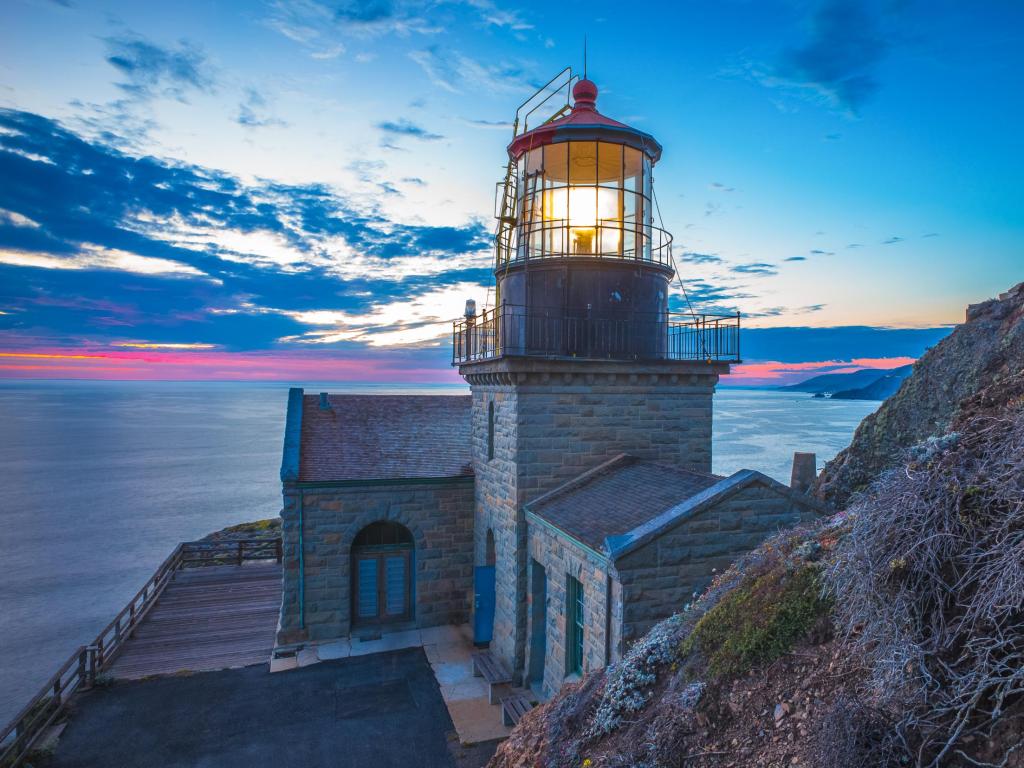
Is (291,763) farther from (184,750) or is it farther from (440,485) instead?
(440,485)

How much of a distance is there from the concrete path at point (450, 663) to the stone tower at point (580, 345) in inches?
34.4

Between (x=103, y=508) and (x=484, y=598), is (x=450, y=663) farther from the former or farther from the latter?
(x=103, y=508)

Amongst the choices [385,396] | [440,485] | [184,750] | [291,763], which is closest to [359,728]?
[291,763]

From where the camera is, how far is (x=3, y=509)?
157ft

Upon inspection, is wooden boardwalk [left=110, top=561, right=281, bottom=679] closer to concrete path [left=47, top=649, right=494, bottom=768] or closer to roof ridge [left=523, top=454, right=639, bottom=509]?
concrete path [left=47, top=649, right=494, bottom=768]

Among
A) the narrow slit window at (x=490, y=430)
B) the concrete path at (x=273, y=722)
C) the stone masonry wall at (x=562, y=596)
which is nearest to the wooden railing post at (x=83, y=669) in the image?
the concrete path at (x=273, y=722)

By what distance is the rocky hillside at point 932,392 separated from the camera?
10.0 meters

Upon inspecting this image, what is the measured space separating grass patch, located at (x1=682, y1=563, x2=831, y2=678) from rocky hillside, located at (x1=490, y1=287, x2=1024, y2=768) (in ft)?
0.04

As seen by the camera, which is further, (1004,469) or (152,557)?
(152,557)

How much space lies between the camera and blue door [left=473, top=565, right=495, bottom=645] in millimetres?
12633

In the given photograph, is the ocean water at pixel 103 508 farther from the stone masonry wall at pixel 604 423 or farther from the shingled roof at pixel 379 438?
the stone masonry wall at pixel 604 423

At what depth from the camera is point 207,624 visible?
1453cm

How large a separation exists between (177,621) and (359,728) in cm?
703

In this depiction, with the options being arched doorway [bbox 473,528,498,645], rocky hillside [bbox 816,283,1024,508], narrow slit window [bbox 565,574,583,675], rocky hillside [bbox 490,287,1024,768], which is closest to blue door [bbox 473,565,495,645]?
arched doorway [bbox 473,528,498,645]
